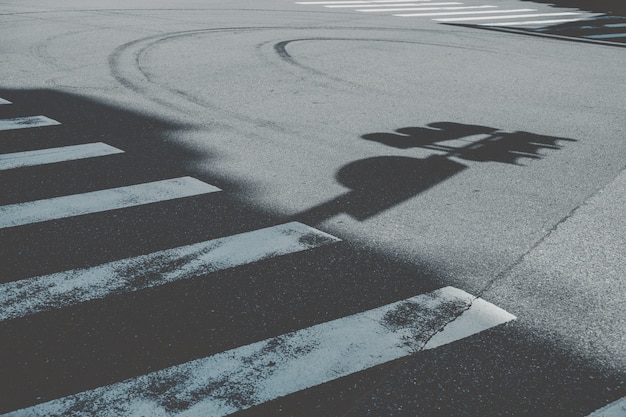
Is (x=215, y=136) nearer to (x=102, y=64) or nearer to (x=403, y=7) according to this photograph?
(x=102, y=64)

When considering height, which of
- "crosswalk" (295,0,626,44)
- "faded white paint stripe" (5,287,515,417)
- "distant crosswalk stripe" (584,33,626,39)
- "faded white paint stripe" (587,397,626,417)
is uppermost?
"crosswalk" (295,0,626,44)

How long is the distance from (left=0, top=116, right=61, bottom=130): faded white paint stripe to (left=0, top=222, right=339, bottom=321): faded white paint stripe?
3.55 m

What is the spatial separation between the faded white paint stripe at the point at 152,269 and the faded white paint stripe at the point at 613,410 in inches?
85.4

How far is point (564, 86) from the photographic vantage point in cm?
1047

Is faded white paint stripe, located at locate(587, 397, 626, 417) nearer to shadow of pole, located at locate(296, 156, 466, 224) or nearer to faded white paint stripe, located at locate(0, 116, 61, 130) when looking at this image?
shadow of pole, located at locate(296, 156, 466, 224)

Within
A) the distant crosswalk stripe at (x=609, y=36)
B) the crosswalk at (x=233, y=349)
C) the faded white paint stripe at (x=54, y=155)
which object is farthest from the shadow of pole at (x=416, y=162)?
the distant crosswalk stripe at (x=609, y=36)

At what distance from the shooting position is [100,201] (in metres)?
5.33

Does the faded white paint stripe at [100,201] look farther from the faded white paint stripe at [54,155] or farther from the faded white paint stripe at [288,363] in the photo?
the faded white paint stripe at [288,363]

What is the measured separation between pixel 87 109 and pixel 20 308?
467cm

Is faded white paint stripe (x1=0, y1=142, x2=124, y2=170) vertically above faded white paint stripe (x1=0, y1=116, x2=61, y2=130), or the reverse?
faded white paint stripe (x1=0, y1=116, x2=61, y2=130)

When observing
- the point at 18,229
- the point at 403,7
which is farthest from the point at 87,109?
the point at 403,7

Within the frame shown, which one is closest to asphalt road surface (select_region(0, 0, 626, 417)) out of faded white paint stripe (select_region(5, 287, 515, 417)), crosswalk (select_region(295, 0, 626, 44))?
faded white paint stripe (select_region(5, 287, 515, 417))

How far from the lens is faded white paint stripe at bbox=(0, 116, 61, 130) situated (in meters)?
7.17

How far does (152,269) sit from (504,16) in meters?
18.6
